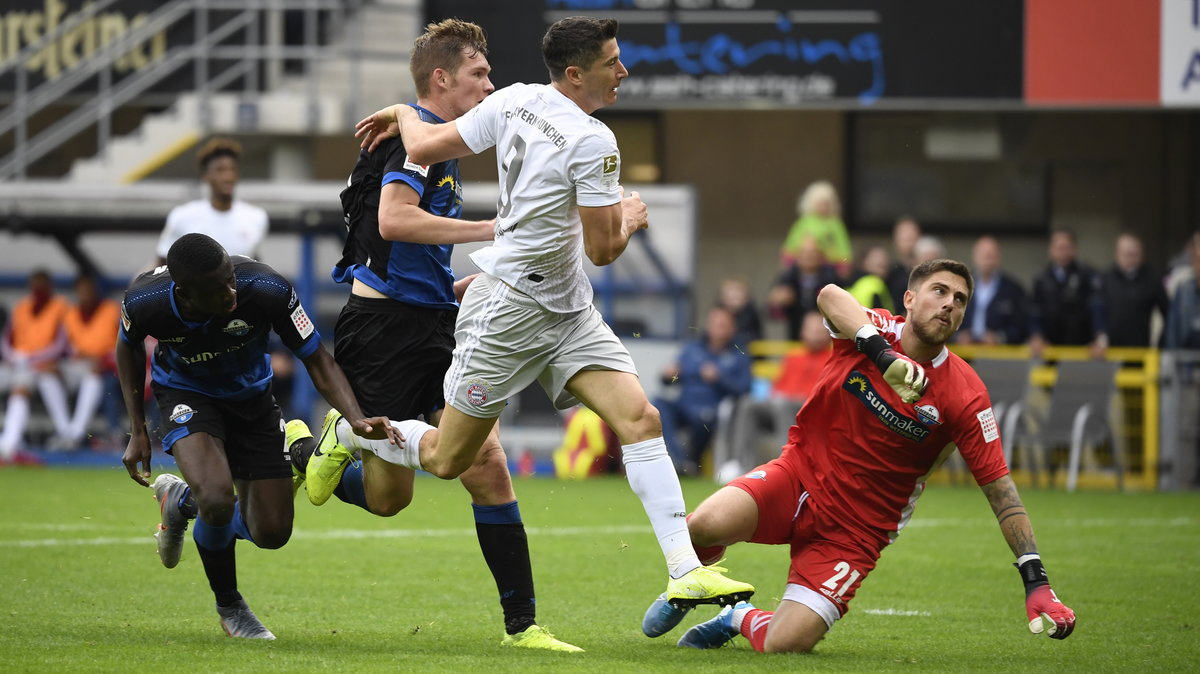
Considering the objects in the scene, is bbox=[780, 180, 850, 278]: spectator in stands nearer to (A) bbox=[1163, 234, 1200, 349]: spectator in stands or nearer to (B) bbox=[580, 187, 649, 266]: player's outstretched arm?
(A) bbox=[1163, 234, 1200, 349]: spectator in stands

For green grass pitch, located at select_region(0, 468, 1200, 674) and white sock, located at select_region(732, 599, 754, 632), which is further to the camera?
white sock, located at select_region(732, 599, 754, 632)

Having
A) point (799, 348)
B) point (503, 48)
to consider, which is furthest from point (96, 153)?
point (799, 348)

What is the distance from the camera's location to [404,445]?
639 centimetres

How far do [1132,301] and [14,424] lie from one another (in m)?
10.7

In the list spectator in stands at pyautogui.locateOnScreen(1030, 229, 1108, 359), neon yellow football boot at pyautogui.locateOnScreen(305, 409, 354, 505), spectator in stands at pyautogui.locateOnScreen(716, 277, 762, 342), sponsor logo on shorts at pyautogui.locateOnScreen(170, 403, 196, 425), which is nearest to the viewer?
sponsor logo on shorts at pyautogui.locateOnScreen(170, 403, 196, 425)

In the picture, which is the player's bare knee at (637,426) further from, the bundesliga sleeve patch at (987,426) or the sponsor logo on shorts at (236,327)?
the sponsor logo on shorts at (236,327)

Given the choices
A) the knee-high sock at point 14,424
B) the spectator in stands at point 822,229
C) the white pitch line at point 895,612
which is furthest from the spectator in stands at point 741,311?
the white pitch line at point 895,612

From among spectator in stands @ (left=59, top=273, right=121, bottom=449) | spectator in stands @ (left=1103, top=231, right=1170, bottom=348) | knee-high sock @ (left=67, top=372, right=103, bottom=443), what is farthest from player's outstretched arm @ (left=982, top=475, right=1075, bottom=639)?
knee-high sock @ (left=67, top=372, right=103, bottom=443)

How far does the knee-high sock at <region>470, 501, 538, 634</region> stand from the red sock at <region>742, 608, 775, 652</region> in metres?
0.85

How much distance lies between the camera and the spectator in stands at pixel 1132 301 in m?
14.9

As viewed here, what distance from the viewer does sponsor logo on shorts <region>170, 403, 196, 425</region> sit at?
21.6ft

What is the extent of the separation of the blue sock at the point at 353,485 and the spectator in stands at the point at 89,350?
9.77 meters

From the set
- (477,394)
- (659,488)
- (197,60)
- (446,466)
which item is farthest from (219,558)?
(197,60)

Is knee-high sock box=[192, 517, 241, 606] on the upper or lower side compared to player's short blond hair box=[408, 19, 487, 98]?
A: lower
